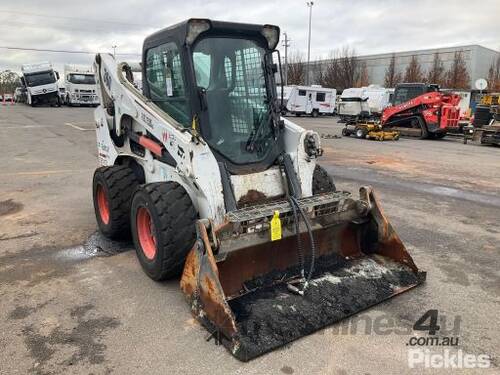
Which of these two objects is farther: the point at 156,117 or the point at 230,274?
the point at 156,117

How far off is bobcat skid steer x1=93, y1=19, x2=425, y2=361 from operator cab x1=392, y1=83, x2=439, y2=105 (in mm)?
17342

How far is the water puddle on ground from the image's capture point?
17.0 ft

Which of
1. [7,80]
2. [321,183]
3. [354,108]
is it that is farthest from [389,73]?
[7,80]

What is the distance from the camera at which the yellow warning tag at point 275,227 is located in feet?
12.7

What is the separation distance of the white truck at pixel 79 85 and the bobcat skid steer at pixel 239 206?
33169mm

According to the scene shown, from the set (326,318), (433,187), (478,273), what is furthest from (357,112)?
(326,318)

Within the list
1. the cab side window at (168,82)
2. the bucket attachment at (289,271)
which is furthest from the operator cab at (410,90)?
the cab side window at (168,82)

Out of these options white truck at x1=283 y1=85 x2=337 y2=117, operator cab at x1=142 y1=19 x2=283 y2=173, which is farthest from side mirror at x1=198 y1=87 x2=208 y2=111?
white truck at x1=283 y1=85 x2=337 y2=117

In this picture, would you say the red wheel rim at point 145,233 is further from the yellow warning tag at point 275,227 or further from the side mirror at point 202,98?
the yellow warning tag at point 275,227

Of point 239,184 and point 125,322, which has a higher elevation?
point 239,184

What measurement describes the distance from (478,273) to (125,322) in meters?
3.62

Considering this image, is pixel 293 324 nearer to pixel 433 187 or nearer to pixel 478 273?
pixel 478 273

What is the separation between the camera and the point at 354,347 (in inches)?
133

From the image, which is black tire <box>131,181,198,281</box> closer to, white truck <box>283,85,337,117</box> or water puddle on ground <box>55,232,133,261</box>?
water puddle on ground <box>55,232,133,261</box>
